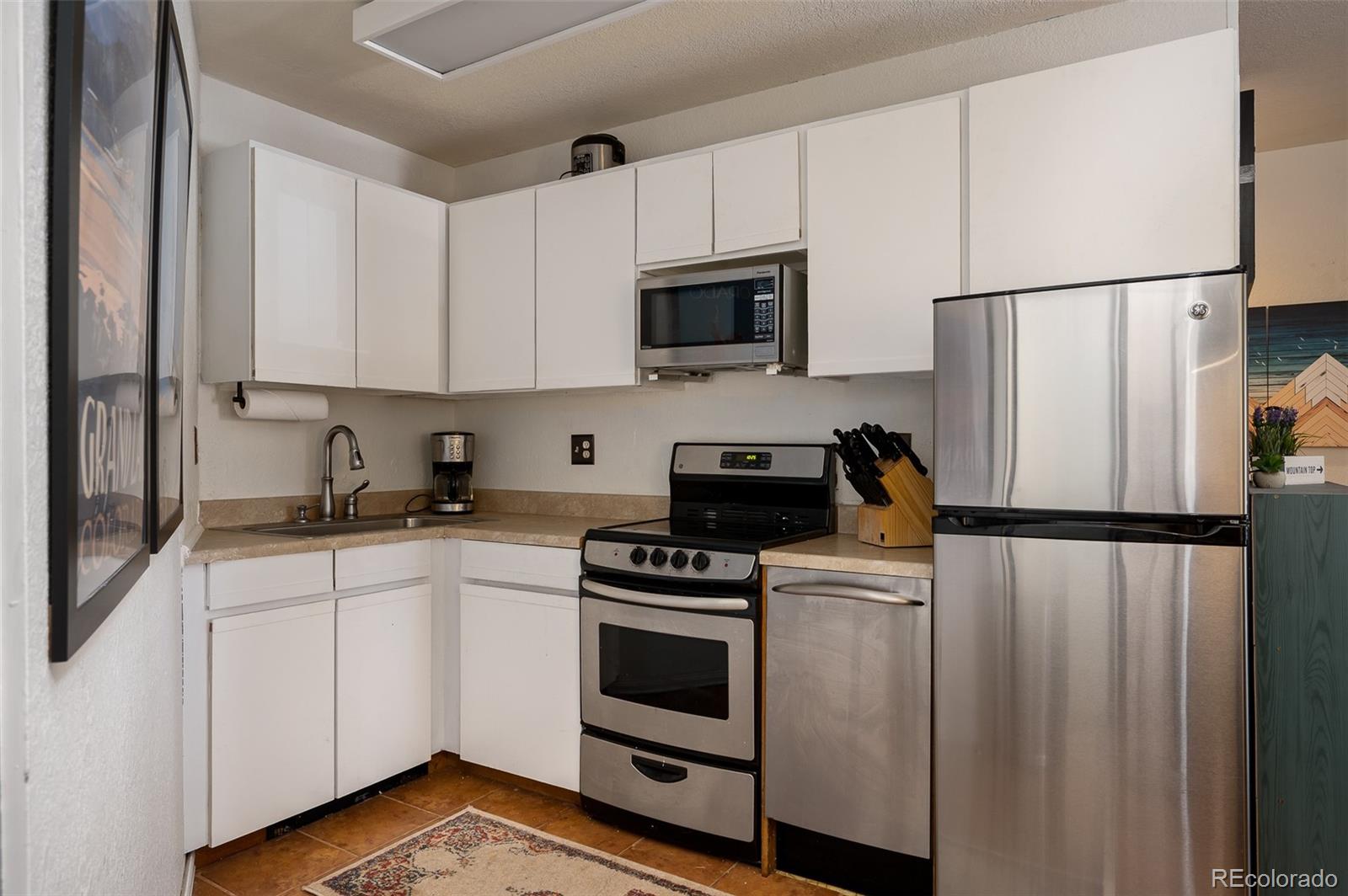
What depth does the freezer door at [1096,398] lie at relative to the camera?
1.70m

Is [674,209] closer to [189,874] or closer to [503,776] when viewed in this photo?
[503,776]

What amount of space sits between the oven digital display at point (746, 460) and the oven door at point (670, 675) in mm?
642

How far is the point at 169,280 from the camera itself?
1.34 m

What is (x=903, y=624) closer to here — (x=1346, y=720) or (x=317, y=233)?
(x=1346, y=720)

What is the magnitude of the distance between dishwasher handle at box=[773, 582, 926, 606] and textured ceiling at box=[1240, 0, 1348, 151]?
2.05 m

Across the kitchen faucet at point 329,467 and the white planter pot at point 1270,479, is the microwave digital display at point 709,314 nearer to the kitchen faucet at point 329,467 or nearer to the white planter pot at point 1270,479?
the kitchen faucet at point 329,467

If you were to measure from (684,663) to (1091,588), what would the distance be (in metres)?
1.14

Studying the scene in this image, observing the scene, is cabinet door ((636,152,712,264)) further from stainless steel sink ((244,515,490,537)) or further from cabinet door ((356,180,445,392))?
stainless steel sink ((244,515,490,537))

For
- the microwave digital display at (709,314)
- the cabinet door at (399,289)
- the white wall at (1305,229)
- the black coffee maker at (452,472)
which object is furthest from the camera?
the black coffee maker at (452,472)

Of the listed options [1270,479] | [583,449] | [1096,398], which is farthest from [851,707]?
[583,449]

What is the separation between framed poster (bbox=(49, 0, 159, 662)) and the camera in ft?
2.11

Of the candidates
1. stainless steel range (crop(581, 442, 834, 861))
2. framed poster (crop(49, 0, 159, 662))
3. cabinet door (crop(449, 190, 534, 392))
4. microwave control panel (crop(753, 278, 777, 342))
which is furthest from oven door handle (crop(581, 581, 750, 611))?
framed poster (crop(49, 0, 159, 662))

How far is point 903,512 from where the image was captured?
91.7 inches

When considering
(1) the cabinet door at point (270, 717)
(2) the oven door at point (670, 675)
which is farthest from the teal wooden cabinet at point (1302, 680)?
(1) the cabinet door at point (270, 717)
